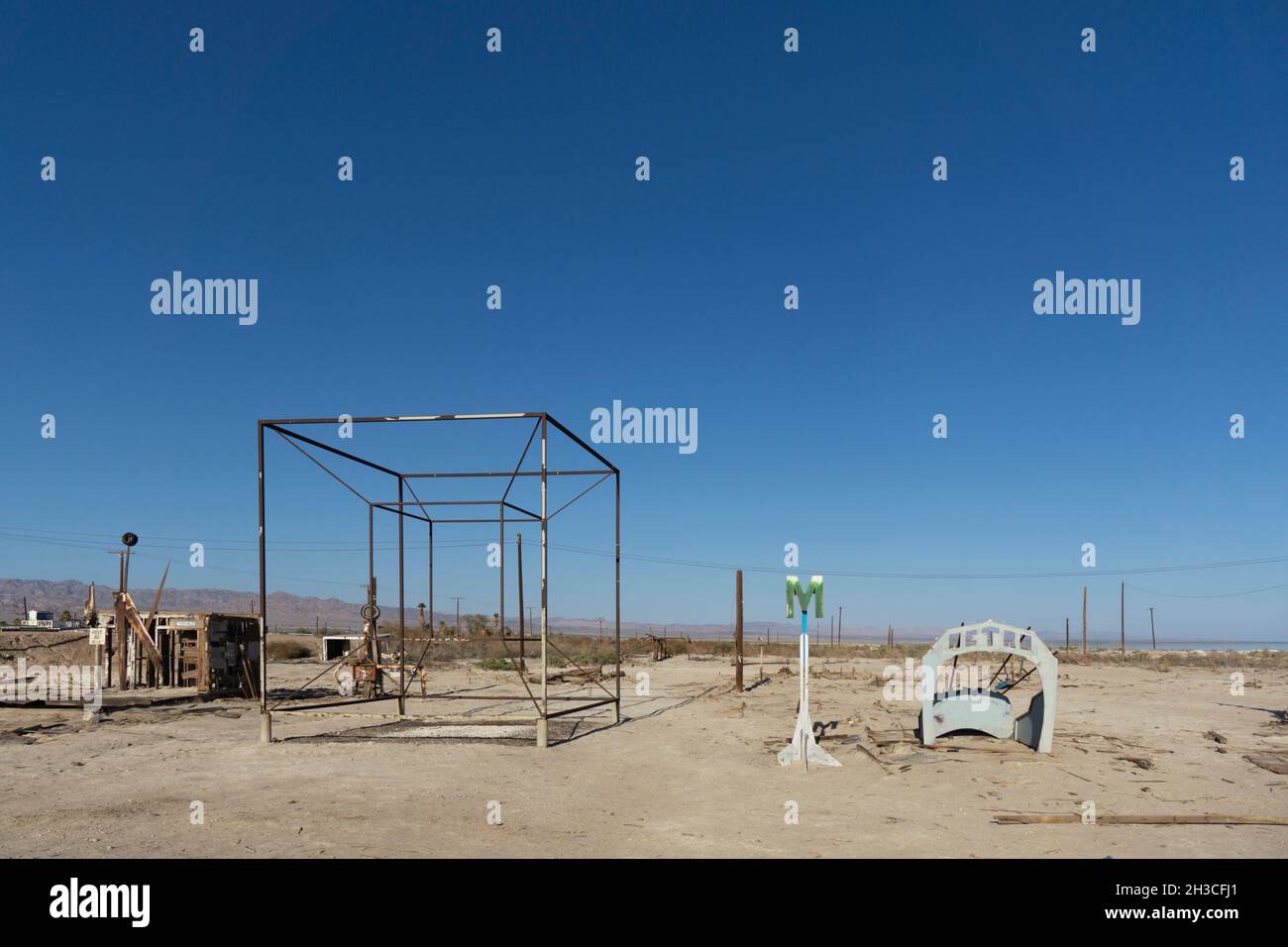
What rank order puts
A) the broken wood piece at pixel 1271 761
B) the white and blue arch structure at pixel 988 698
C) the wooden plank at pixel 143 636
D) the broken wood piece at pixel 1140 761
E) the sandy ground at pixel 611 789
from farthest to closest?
the wooden plank at pixel 143 636 < the white and blue arch structure at pixel 988 698 < the broken wood piece at pixel 1140 761 < the broken wood piece at pixel 1271 761 < the sandy ground at pixel 611 789

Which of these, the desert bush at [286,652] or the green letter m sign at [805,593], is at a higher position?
the green letter m sign at [805,593]

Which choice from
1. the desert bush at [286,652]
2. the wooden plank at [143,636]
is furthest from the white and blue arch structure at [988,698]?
the desert bush at [286,652]

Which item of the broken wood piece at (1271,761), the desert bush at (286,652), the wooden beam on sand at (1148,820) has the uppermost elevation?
the wooden beam on sand at (1148,820)

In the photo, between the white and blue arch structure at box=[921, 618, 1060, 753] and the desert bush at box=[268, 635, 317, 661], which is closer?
the white and blue arch structure at box=[921, 618, 1060, 753]

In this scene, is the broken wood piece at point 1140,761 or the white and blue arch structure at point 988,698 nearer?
the broken wood piece at point 1140,761

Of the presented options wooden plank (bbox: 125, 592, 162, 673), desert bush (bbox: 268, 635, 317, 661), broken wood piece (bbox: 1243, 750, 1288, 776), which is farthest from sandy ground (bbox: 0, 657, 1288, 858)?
desert bush (bbox: 268, 635, 317, 661)

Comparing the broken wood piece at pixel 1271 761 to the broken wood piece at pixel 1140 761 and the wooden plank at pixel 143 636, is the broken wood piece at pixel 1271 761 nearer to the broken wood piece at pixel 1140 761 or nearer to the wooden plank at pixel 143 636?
the broken wood piece at pixel 1140 761

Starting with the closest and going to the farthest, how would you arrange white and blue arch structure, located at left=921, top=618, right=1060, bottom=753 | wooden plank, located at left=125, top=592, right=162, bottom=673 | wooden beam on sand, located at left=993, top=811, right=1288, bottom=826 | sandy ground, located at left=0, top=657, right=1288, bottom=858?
sandy ground, located at left=0, top=657, right=1288, bottom=858 → wooden beam on sand, located at left=993, top=811, right=1288, bottom=826 → white and blue arch structure, located at left=921, top=618, right=1060, bottom=753 → wooden plank, located at left=125, top=592, right=162, bottom=673

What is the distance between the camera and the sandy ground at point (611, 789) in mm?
8461

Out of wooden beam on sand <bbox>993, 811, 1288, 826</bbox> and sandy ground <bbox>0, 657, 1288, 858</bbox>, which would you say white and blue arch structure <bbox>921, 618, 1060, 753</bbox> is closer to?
sandy ground <bbox>0, 657, 1288, 858</bbox>

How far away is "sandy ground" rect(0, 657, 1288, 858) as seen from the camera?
8.46m
